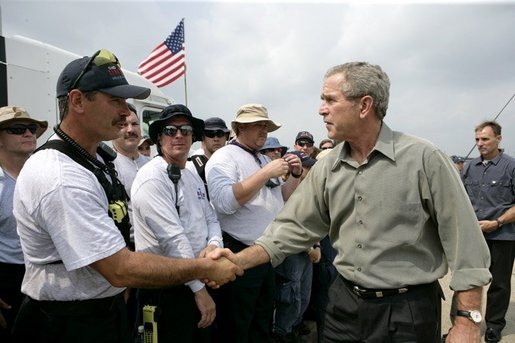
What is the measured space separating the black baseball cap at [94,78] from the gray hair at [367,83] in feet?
3.92

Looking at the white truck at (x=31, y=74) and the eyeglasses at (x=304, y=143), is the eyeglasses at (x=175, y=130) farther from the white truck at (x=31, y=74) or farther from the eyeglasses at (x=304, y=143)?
the eyeglasses at (x=304, y=143)

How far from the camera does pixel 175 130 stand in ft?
9.68

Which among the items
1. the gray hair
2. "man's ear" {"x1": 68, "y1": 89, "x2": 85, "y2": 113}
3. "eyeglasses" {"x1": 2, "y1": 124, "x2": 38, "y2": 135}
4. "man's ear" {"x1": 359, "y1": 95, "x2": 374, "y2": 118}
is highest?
the gray hair

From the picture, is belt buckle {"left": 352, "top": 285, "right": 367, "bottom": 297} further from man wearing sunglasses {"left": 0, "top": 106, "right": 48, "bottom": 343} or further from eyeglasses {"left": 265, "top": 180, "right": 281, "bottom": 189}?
man wearing sunglasses {"left": 0, "top": 106, "right": 48, "bottom": 343}

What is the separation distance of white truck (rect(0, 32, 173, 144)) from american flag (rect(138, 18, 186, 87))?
13.4 ft

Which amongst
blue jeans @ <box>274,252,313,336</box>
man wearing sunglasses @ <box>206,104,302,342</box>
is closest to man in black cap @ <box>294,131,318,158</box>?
man wearing sunglasses @ <box>206,104,302,342</box>

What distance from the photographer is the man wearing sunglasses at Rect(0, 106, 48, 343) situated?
283 cm

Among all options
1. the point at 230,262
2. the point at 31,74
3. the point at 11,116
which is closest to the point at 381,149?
the point at 230,262

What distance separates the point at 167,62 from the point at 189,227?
7859 mm

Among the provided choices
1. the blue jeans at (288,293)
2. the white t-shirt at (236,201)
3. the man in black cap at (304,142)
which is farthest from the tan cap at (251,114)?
the man in black cap at (304,142)

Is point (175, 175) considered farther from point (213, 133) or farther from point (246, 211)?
point (213, 133)

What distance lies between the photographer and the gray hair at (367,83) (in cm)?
211

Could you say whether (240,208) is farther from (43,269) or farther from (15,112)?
(15,112)

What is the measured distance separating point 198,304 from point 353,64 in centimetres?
195
